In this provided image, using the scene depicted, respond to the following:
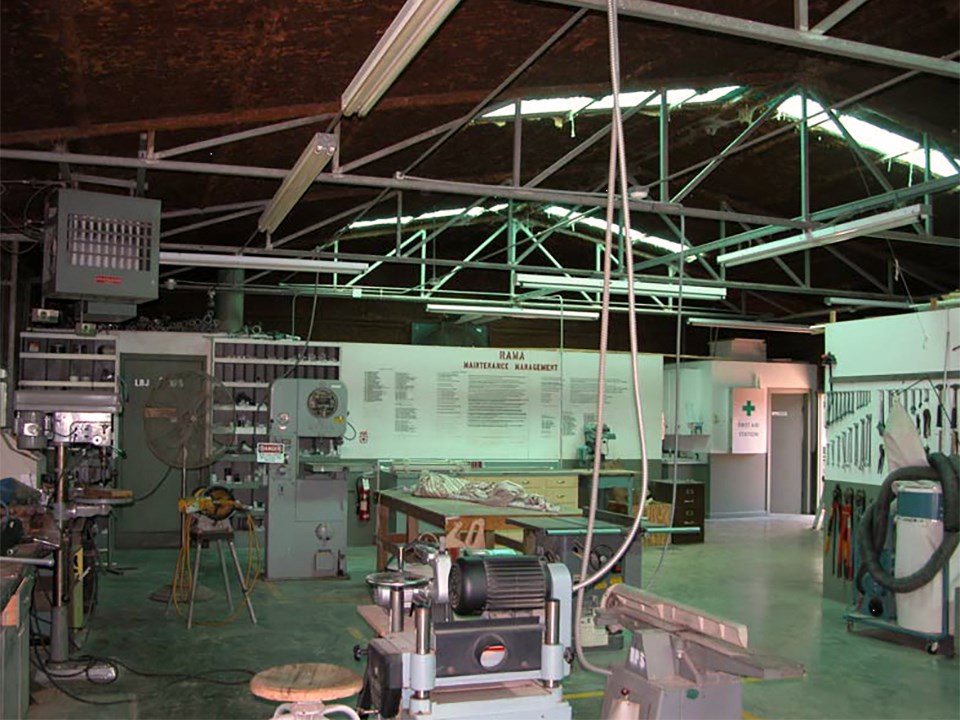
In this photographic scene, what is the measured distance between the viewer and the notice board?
1048cm

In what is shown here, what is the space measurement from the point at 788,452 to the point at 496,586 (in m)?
12.0

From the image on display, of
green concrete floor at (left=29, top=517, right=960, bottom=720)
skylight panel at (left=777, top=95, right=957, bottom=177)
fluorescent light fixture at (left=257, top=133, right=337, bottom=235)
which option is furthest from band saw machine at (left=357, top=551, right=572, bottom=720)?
skylight panel at (left=777, top=95, right=957, bottom=177)

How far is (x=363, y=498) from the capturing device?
9.69m

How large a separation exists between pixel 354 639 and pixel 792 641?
9.76 feet

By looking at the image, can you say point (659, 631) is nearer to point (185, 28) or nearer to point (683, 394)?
point (185, 28)

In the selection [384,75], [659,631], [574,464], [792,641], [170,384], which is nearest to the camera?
[659,631]

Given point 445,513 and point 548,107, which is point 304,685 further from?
point 548,107

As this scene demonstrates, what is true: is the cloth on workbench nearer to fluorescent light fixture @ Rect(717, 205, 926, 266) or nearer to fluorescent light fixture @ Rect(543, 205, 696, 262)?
fluorescent light fixture @ Rect(717, 205, 926, 266)

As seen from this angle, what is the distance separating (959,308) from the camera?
6277mm

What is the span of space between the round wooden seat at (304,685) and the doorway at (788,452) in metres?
11.7

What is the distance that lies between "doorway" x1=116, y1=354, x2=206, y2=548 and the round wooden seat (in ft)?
23.2

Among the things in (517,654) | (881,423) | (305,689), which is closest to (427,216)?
(881,423)

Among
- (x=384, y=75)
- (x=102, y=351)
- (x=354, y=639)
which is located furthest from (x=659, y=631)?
(x=102, y=351)

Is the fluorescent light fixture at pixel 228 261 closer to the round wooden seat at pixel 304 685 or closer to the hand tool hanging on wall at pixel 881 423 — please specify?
the round wooden seat at pixel 304 685
